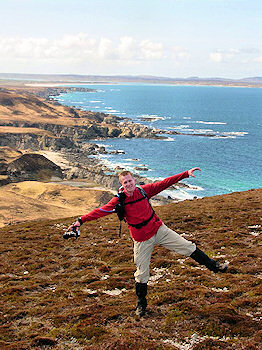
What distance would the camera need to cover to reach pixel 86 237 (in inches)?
1053

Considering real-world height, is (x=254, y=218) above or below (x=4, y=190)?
above

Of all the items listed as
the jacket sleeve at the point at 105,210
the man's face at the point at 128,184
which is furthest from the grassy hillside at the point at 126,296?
the man's face at the point at 128,184

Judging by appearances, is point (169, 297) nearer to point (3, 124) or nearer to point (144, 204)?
point (144, 204)

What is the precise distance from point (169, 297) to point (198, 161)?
100154 mm

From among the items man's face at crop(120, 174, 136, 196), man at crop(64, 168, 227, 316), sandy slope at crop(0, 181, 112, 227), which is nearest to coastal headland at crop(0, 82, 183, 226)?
sandy slope at crop(0, 181, 112, 227)

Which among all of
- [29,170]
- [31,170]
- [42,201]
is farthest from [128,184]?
[31,170]

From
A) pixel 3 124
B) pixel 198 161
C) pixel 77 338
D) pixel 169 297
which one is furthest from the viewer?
pixel 3 124

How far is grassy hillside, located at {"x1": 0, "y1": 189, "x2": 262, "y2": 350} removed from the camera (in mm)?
9203

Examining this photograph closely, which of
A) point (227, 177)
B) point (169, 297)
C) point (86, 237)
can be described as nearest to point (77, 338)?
point (169, 297)

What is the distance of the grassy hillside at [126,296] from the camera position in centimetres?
920

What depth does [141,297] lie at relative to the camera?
408 inches

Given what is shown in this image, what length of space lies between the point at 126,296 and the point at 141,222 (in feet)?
14.4

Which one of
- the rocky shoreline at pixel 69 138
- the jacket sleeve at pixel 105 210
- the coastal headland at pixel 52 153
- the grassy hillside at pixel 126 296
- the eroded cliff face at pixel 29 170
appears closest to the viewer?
the grassy hillside at pixel 126 296

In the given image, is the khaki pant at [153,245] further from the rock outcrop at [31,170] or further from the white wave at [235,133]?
the white wave at [235,133]
